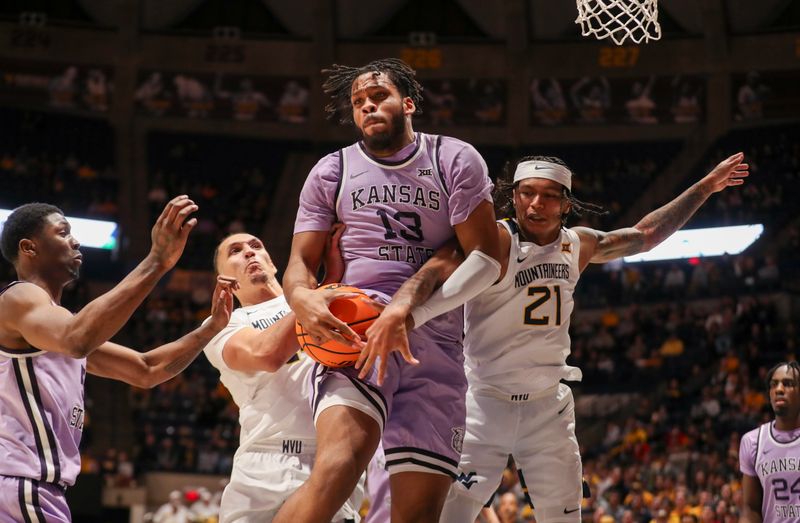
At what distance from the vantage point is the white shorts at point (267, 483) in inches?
197

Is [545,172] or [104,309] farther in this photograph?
[545,172]

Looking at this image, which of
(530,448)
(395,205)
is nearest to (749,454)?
(530,448)

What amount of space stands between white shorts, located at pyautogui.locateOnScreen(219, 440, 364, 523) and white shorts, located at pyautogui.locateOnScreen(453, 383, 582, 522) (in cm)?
74

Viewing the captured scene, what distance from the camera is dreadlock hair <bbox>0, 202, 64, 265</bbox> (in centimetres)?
454

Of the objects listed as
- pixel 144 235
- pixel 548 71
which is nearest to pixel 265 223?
pixel 144 235

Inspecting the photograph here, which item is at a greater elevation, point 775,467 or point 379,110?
point 379,110

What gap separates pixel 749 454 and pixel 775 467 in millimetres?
255

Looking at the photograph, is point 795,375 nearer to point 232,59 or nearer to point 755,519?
point 755,519

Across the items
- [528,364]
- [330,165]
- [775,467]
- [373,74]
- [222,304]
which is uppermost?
[373,74]

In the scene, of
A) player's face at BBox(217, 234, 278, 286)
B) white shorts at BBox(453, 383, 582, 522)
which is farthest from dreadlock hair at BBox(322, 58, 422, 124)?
white shorts at BBox(453, 383, 582, 522)

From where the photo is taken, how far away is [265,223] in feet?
76.9

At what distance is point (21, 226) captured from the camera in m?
4.54

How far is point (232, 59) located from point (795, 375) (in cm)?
1834

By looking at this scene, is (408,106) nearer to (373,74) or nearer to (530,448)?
(373,74)
